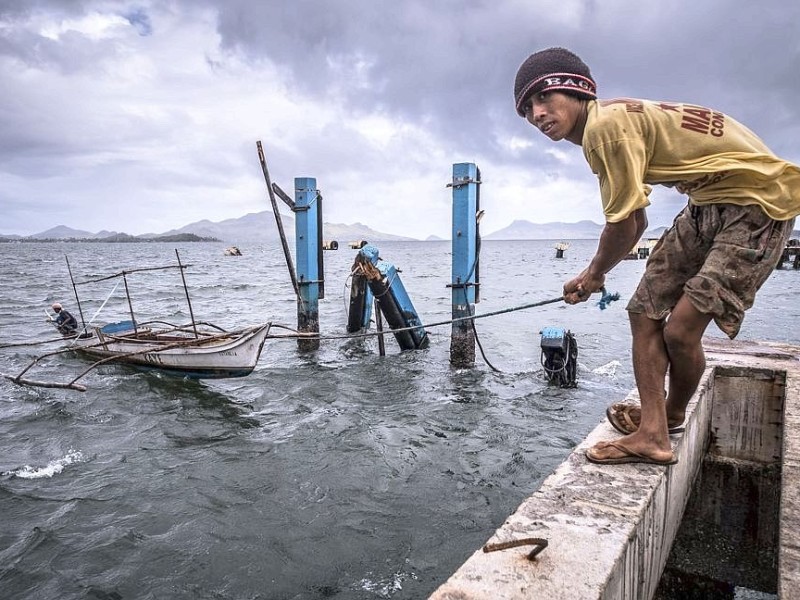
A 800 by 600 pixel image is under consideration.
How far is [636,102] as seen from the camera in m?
2.58

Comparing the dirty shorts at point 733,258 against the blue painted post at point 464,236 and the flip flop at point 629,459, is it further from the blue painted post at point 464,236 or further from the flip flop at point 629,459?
the blue painted post at point 464,236

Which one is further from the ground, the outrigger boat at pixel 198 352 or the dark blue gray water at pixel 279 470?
the outrigger boat at pixel 198 352

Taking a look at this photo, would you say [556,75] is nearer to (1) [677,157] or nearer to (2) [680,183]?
(1) [677,157]

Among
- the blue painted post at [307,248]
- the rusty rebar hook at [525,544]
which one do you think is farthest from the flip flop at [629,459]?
the blue painted post at [307,248]

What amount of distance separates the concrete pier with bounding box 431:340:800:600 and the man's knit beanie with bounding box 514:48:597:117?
6.30 feet

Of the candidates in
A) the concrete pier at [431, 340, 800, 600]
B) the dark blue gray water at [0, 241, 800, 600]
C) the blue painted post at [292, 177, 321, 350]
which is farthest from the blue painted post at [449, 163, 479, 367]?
the concrete pier at [431, 340, 800, 600]

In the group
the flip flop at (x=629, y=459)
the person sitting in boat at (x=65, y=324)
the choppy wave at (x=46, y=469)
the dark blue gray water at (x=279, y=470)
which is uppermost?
the flip flop at (x=629, y=459)

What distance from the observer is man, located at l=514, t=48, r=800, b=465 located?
2521 mm

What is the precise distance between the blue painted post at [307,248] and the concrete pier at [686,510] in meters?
7.61

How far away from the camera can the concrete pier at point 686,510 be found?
1.95m

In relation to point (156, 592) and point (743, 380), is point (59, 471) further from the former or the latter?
point (743, 380)

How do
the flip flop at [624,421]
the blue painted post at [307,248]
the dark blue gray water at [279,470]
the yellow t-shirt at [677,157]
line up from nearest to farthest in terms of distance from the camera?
1. the yellow t-shirt at [677,157]
2. the flip flop at [624,421]
3. the dark blue gray water at [279,470]
4. the blue painted post at [307,248]

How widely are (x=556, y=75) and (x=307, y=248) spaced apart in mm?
9026

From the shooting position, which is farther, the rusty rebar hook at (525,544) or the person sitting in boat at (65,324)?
the person sitting in boat at (65,324)
